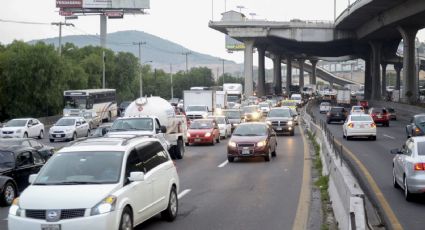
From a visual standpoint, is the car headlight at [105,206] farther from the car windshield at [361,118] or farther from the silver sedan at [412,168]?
the car windshield at [361,118]

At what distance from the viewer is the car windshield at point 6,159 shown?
56.4 feet

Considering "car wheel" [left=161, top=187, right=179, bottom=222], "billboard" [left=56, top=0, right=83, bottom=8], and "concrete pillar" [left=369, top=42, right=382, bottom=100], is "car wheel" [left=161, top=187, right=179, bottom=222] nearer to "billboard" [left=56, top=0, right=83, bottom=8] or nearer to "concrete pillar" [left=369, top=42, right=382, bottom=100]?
"concrete pillar" [left=369, top=42, right=382, bottom=100]

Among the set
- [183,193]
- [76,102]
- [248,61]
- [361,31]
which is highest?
[361,31]

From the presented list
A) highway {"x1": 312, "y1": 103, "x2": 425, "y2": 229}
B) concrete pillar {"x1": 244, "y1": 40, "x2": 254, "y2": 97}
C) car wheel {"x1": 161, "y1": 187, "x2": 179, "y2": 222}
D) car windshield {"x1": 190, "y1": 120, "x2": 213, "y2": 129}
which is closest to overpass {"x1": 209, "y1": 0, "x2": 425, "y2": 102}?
concrete pillar {"x1": 244, "y1": 40, "x2": 254, "y2": 97}

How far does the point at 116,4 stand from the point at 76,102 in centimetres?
6468

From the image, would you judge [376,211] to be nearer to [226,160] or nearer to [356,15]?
[226,160]

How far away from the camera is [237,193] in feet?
58.1

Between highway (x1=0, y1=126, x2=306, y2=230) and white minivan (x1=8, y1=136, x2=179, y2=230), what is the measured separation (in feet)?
3.30

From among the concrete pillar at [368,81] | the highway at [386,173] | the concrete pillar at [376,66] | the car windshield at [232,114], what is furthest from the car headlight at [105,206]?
the concrete pillar at [368,81]

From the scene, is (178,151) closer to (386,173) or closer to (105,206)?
(386,173)

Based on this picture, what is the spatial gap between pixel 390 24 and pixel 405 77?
7.84 meters

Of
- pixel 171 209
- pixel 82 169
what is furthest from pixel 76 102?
pixel 82 169

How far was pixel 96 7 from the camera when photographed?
409 feet

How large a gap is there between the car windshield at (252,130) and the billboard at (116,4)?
99686mm
